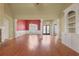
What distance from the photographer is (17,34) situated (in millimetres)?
6895

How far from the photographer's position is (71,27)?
5488mm

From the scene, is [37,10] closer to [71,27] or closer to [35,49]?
[71,27]

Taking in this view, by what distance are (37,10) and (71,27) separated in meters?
1.78

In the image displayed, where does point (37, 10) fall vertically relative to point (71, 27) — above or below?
above

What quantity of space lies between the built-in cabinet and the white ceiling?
46 cm

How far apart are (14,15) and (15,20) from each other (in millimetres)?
273

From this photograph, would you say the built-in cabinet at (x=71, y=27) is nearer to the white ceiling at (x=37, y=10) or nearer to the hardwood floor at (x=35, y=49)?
the hardwood floor at (x=35, y=49)

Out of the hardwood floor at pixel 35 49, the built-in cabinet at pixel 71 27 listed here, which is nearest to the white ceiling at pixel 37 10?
the built-in cabinet at pixel 71 27

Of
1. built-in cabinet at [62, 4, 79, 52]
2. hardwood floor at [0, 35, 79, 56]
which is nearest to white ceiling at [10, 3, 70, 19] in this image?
built-in cabinet at [62, 4, 79, 52]

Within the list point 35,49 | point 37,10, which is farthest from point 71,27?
point 37,10

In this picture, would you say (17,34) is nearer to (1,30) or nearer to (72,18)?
(1,30)

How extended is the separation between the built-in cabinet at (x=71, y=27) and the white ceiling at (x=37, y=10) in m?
0.46

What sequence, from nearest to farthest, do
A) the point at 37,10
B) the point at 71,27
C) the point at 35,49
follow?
the point at 35,49 < the point at 71,27 < the point at 37,10

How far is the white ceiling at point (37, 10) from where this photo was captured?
20.1 feet
